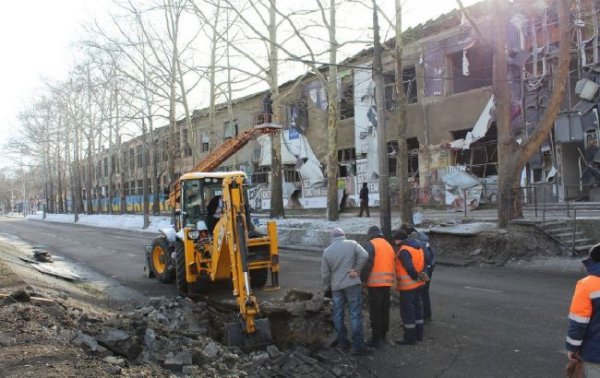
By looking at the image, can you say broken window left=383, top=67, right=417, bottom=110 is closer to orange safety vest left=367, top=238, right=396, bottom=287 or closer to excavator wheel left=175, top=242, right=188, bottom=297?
excavator wheel left=175, top=242, right=188, bottom=297

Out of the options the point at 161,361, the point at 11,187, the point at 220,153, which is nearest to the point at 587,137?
the point at 220,153

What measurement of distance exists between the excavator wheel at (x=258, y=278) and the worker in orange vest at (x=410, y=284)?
5.26 m

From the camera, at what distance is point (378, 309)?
720 cm

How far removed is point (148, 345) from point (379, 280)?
3.11 metres

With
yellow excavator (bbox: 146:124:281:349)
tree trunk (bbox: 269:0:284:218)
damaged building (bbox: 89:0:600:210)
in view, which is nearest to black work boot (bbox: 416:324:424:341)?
yellow excavator (bbox: 146:124:281:349)

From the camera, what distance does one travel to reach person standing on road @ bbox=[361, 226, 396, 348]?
7.16m

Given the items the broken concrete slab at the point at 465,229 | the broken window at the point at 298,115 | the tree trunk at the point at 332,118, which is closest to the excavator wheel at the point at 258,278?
the broken concrete slab at the point at 465,229

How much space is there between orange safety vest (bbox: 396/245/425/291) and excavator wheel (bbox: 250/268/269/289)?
17.3 feet

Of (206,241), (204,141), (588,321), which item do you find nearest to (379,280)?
Result: (588,321)

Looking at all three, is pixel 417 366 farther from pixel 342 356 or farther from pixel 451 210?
pixel 451 210

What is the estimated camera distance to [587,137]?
68.6 feet

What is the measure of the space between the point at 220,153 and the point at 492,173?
15.7 meters

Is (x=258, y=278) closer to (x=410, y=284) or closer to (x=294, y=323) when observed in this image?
(x=294, y=323)

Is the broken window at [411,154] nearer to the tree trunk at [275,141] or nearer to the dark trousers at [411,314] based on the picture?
the tree trunk at [275,141]
